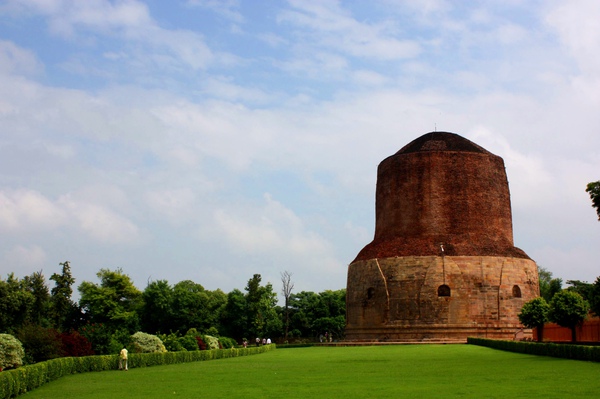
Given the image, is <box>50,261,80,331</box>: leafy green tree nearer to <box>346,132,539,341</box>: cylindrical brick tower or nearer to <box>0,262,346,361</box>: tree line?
<box>0,262,346,361</box>: tree line

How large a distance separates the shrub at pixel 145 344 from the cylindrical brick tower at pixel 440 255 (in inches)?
621

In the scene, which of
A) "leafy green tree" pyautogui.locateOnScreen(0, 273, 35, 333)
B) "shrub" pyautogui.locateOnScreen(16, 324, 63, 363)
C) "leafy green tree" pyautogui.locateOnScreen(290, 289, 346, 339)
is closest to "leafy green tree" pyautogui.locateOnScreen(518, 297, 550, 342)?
"shrub" pyautogui.locateOnScreen(16, 324, 63, 363)

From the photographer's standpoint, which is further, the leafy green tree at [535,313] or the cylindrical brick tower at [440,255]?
the cylindrical brick tower at [440,255]

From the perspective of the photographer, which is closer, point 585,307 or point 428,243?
point 585,307

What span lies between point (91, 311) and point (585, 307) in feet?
116

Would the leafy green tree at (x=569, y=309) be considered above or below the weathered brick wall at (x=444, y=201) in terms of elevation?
below

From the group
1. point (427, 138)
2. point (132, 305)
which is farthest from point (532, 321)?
point (132, 305)

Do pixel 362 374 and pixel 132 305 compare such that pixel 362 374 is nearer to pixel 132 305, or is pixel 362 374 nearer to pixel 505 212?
pixel 505 212

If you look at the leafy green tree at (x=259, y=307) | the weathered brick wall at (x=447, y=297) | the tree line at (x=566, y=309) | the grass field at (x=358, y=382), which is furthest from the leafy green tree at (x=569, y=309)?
the leafy green tree at (x=259, y=307)

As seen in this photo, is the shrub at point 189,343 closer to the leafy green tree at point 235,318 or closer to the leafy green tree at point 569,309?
the leafy green tree at point 569,309

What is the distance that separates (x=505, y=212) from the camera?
3794cm

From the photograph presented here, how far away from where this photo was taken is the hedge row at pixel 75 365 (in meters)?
11.3

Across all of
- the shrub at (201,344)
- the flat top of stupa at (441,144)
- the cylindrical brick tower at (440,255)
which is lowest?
the shrub at (201,344)

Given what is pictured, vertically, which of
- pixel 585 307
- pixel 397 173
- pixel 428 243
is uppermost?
pixel 397 173
